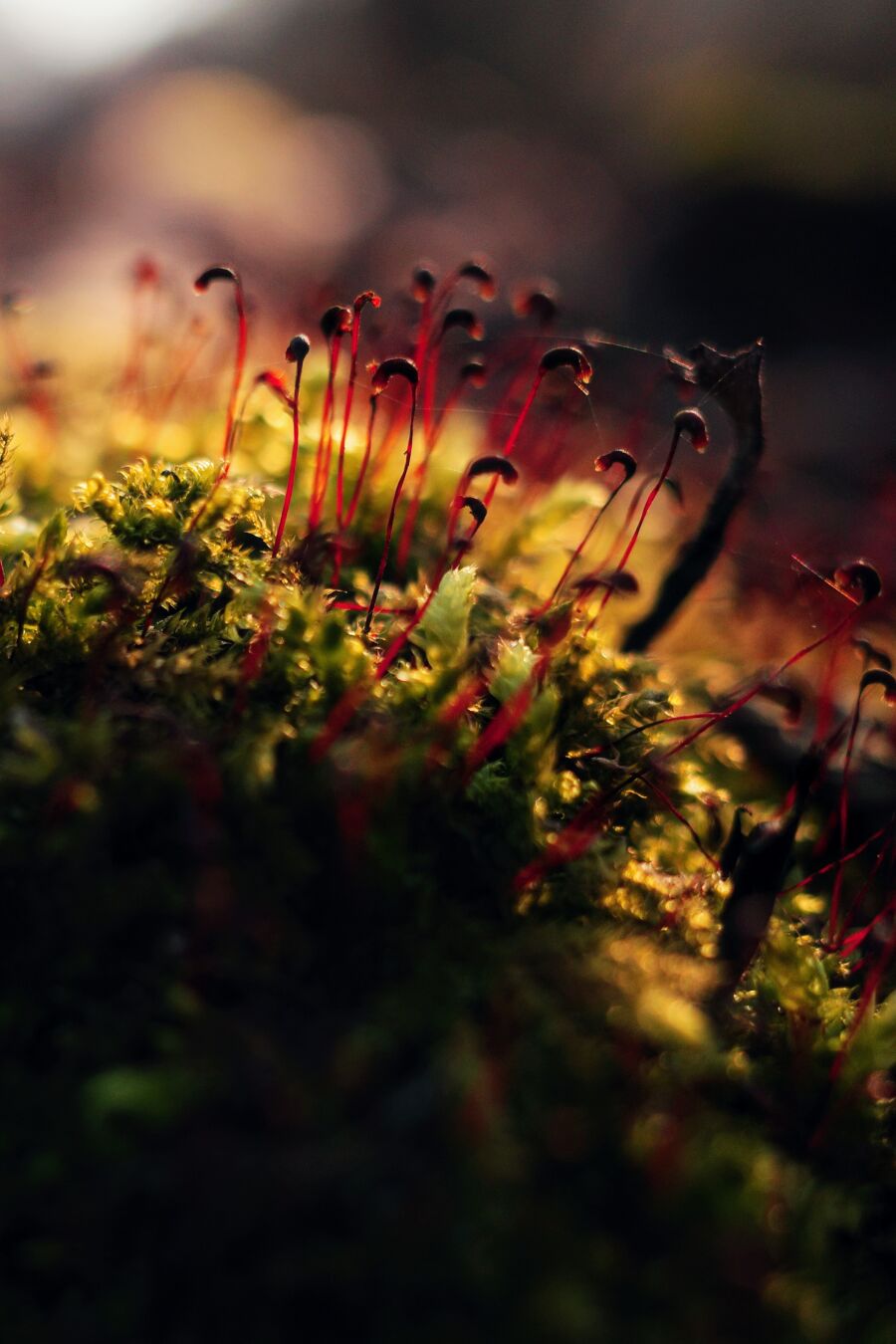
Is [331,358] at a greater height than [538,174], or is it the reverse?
[538,174]

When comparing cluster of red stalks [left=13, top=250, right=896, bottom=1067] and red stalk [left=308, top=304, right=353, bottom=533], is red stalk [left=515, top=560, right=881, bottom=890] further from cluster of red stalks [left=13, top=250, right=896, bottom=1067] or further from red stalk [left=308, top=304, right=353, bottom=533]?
red stalk [left=308, top=304, right=353, bottom=533]

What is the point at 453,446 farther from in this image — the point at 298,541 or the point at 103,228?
the point at 103,228

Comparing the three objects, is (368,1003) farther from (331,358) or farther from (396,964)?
(331,358)

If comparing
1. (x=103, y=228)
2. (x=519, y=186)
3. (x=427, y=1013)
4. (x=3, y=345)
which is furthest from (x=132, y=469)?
(x=519, y=186)

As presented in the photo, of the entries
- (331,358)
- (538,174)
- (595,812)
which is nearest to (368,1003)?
(595,812)

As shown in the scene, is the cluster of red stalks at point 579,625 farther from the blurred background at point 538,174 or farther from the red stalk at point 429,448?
the blurred background at point 538,174

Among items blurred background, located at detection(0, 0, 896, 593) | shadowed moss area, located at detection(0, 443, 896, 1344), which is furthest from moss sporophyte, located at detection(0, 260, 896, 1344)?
blurred background, located at detection(0, 0, 896, 593)

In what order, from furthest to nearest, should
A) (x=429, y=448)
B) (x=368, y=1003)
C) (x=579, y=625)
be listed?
(x=429, y=448) → (x=579, y=625) → (x=368, y=1003)
